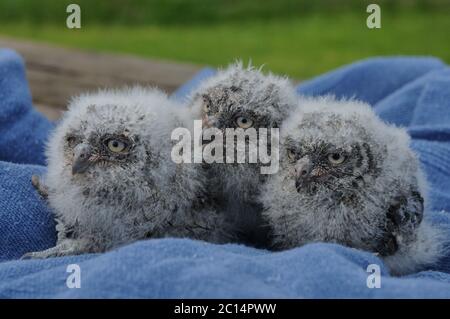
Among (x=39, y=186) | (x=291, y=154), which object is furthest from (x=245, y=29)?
(x=291, y=154)

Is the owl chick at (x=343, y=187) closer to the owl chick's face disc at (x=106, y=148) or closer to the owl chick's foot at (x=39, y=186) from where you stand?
the owl chick's face disc at (x=106, y=148)

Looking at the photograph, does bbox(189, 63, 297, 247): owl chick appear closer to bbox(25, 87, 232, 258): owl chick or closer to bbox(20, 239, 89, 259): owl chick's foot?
bbox(25, 87, 232, 258): owl chick

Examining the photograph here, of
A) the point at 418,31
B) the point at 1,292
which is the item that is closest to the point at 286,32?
the point at 418,31

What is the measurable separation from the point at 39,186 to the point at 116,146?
0.32 m

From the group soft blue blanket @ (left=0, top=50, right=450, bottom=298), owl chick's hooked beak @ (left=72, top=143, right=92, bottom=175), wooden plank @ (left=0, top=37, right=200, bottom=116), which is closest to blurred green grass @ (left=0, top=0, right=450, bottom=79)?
wooden plank @ (left=0, top=37, right=200, bottom=116)

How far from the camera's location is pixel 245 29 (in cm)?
594

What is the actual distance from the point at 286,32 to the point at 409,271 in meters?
4.27

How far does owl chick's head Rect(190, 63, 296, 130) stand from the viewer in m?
1.68

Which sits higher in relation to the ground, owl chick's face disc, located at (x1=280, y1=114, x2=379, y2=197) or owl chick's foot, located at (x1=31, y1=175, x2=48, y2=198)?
owl chick's face disc, located at (x1=280, y1=114, x2=379, y2=197)

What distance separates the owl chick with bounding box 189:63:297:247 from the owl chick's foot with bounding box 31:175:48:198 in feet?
1.22

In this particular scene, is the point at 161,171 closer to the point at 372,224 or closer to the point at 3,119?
the point at 372,224

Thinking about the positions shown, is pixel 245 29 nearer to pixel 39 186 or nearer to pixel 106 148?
pixel 39 186

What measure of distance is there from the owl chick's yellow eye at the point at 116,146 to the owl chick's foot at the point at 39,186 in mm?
283

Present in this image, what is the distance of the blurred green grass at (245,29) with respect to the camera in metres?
5.46
